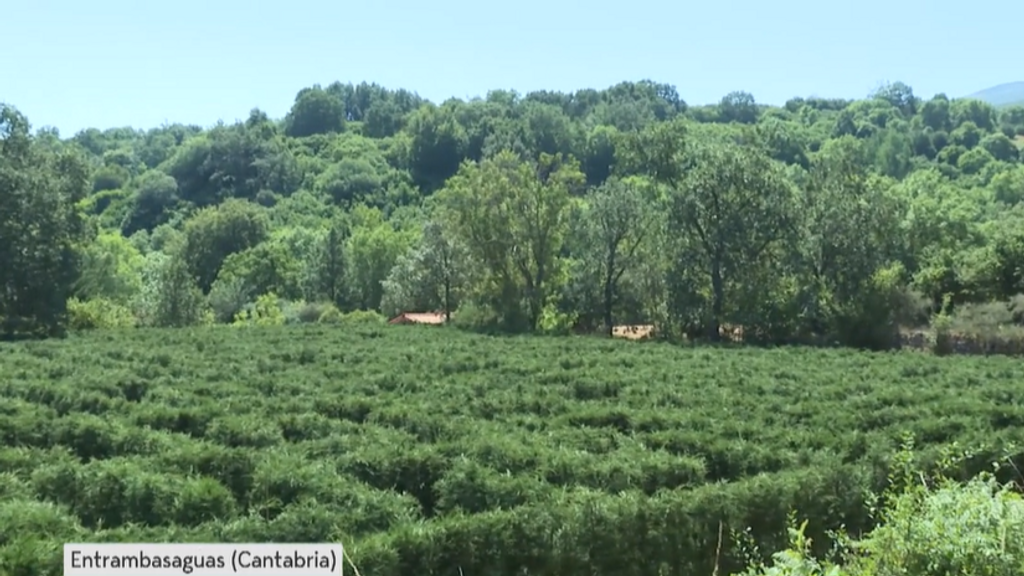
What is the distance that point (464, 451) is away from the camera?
11.7 metres

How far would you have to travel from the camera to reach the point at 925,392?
17562 mm

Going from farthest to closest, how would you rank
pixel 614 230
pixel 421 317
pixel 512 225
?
1. pixel 421 317
2. pixel 512 225
3. pixel 614 230

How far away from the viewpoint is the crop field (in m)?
9.13

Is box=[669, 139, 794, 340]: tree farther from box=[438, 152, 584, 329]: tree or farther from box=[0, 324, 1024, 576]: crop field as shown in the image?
box=[0, 324, 1024, 576]: crop field

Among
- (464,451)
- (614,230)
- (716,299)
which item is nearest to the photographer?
(464,451)

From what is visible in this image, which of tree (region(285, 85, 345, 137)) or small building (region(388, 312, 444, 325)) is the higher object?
tree (region(285, 85, 345, 137))

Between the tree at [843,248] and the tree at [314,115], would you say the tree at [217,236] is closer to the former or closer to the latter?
the tree at [843,248]

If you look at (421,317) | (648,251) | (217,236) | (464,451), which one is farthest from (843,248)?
(217,236)

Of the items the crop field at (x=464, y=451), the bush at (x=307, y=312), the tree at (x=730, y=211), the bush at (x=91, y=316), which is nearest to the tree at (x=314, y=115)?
the bush at (x=307, y=312)

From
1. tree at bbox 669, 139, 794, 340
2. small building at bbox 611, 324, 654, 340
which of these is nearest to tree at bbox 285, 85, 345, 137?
small building at bbox 611, 324, 654, 340

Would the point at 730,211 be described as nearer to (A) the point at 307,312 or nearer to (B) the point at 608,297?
(B) the point at 608,297

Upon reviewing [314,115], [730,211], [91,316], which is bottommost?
[91,316]

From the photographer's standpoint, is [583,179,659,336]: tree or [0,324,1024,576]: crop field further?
[583,179,659,336]: tree

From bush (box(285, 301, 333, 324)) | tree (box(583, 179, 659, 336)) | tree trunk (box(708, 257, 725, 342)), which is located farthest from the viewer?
bush (box(285, 301, 333, 324))
